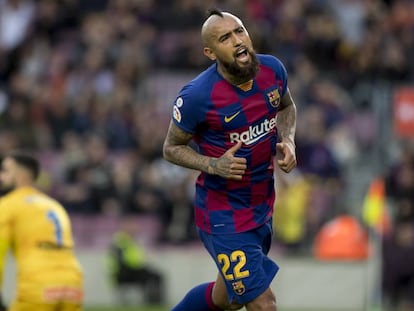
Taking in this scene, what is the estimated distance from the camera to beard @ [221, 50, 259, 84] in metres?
9.57

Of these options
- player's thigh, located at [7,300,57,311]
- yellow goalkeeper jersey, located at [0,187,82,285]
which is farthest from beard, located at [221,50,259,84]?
player's thigh, located at [7,300,57,311]

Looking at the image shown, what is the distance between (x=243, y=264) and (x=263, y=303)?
0.32 metres

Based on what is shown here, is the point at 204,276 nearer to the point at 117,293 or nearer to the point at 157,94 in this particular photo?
the point at 117,293

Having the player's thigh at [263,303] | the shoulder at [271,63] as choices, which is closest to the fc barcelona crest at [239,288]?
the player's thigh at [263,303]

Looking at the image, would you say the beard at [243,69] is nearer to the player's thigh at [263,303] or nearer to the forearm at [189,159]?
the forearm at [189,159]

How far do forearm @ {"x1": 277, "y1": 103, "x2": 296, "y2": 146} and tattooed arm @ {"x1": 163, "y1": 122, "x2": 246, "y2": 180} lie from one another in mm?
575

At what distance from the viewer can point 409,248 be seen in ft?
61.4

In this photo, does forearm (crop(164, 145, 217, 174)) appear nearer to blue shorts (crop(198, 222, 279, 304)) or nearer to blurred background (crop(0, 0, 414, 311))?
blue shorts (crop(198, 222, 279, 304))

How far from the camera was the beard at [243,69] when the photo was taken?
957cm

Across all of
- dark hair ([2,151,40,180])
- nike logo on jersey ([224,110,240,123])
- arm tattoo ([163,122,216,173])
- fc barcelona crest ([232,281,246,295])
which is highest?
nike logo on jersey ([224,110,240,123])

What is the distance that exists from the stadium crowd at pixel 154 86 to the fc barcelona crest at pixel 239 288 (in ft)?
31.8

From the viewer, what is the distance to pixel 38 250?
1125cm

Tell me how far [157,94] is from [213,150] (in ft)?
39.2

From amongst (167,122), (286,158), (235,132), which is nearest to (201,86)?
(235,132)
